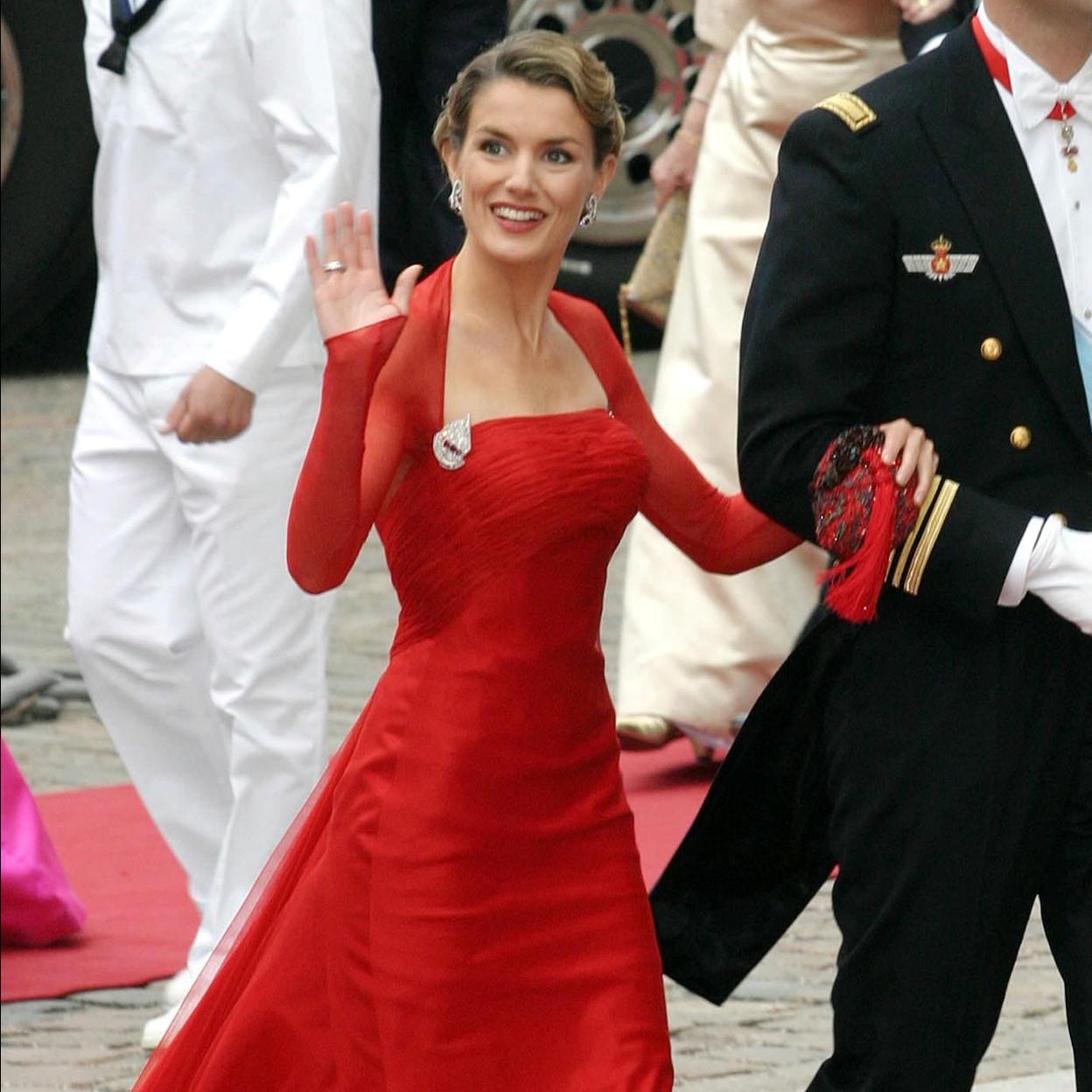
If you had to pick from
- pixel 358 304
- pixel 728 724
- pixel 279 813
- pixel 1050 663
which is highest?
pixel 358 304

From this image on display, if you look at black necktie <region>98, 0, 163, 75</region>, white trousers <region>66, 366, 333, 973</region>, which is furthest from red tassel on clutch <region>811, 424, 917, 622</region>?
black necktie <region>98, 0, 163, 75</region>

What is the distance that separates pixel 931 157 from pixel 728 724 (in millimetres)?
3213

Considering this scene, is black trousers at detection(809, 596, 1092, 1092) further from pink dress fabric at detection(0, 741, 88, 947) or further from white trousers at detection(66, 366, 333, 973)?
pink dress fabric at detection(0, 741, 88, 947)

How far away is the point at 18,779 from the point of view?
529 centimetres

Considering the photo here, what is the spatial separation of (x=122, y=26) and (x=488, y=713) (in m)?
1.59

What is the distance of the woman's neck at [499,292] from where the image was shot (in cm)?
339

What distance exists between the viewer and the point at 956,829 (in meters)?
3.03

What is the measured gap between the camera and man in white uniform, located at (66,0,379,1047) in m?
4.32

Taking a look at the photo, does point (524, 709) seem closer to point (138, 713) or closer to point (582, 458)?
point (582, 458)

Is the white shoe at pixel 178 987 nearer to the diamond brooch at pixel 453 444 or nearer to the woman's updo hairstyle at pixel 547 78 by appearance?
the diamond brooch at pixel 453 444

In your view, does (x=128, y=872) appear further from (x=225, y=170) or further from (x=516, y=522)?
(x=516, y=522)

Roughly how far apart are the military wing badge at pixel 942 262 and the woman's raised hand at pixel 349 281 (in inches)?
23.4

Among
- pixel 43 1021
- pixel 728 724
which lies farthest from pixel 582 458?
pixel 728 724

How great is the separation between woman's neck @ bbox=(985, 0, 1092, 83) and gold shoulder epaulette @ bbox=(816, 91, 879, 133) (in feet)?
0.58
